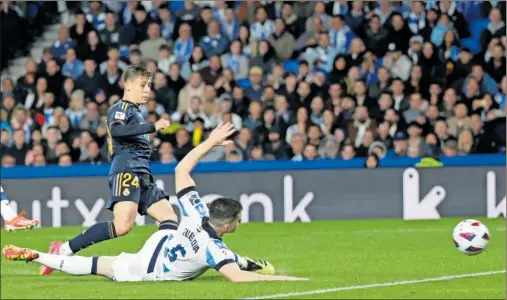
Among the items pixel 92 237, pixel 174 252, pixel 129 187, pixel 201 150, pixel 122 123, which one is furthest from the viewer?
pixel 92 237

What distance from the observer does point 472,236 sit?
1217 cm

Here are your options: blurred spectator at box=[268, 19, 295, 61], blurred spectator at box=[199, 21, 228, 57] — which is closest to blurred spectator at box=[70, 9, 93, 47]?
blurred spectator at box=[199, 21, 228, 57]

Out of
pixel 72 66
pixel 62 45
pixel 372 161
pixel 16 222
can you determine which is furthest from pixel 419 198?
pixel 16 222

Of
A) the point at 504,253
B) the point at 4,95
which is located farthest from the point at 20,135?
the point at 504,253

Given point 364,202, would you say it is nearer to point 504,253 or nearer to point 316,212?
point 316,212

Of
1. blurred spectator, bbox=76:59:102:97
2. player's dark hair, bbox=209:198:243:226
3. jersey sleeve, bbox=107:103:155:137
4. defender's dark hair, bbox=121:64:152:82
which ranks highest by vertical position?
blurred spectator, bbox=76:59:102:97

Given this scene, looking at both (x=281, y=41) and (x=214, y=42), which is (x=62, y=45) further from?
(x=281, y=41)

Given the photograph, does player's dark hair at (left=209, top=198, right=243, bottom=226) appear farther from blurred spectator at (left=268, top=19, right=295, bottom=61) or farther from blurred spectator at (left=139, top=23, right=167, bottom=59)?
blurred spectator at (left=139, top=23, right=167, bottom=59)

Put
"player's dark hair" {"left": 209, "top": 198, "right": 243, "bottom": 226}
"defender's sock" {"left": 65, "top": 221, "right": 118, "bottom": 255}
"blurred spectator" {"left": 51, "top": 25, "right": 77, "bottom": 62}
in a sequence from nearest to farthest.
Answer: "player's dark hair" {"left": 209, "top": 198, "right": 243, "bottom": 226} → "defender's sock" {"left": 65, "top": 221, "right": 118, "bottom": 255} → "blurred spectator" {"left": 51, "top": 25, "right": 77, "bottom": 62}

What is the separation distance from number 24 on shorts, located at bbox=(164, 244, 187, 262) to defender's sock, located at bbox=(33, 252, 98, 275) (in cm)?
71

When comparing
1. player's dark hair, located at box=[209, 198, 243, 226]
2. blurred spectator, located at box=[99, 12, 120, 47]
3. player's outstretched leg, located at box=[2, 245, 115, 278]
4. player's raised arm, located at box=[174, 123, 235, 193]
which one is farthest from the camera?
blurred spectator, located at box=[99, 12, 120, 47]

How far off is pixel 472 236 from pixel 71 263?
380 centimetres

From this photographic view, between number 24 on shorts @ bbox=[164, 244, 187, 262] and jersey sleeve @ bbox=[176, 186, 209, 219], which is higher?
jersey sleeve @ bbox=[176, 186, 209, 219]

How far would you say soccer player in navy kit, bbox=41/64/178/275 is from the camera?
11320 millimetres
